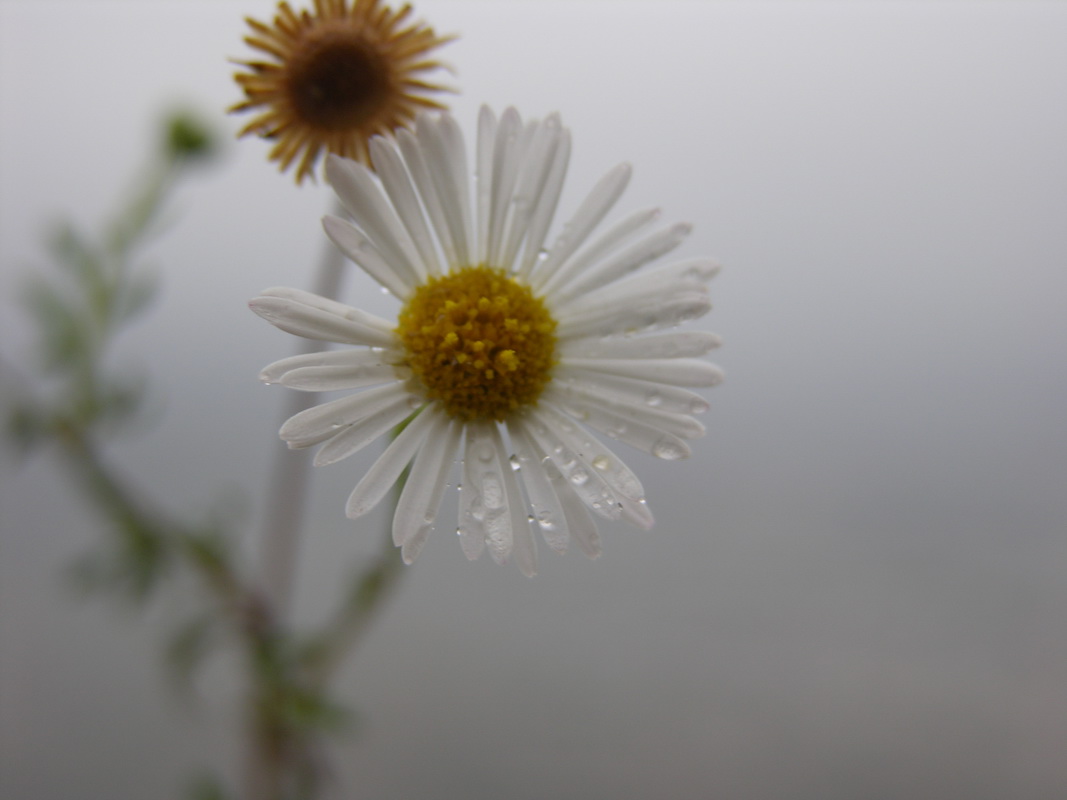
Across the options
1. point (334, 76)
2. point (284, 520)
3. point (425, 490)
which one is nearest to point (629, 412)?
point (425, 490)

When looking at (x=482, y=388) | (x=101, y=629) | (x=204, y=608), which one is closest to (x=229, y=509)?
(x=204, y=608)

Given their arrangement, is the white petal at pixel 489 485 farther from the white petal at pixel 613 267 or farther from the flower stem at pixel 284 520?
the flower stem at pixel 284 520

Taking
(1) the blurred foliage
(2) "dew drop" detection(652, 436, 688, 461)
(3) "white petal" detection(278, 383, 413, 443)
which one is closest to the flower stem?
(1) the blurred foliage

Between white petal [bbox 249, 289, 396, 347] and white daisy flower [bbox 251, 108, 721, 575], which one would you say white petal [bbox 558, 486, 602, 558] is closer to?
white daisy flower [bbox 251, 108, 721, 575]

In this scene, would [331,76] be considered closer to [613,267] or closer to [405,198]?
[405,198]

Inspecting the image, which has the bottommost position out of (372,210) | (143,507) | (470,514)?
(143,507)

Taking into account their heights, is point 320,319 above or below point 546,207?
below

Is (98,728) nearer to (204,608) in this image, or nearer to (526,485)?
(204,608)
